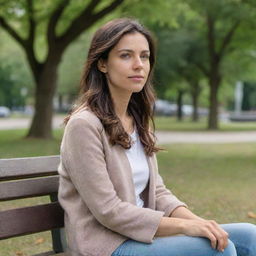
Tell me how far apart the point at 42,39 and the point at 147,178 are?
78.6 ft

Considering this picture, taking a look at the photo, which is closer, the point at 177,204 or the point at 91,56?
the point at 91,56

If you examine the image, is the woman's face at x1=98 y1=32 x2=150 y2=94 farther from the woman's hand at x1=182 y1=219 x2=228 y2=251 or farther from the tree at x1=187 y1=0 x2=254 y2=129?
the tree at x1=187 y1=0 x2=254 y2=129

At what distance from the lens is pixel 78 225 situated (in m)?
2.64

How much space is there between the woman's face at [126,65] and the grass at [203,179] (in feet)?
8.96

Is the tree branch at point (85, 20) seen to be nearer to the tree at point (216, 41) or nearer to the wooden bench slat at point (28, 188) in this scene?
the tree at point (216, 41)

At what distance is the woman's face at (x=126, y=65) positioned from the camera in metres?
2.80

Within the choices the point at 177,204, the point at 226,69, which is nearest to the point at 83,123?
the point at 177,204

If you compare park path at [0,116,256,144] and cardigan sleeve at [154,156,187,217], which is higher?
cardigan sleeve at [154,156,187,217]

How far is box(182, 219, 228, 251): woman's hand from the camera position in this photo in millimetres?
2521

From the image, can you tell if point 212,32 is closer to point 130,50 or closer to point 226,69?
point 226,69

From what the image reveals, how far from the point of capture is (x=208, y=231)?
2.56m

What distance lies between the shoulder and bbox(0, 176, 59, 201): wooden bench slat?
0.54 m

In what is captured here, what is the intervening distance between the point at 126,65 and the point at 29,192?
2.84 feet

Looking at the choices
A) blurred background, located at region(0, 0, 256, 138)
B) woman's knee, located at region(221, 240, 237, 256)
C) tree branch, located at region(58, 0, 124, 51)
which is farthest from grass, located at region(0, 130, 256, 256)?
tree branch, located at region(58, 0, 124, 51)
